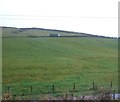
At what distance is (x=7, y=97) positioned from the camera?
14453 millimetres

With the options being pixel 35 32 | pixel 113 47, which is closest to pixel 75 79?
pixel 113 47

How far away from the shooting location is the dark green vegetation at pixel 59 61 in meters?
31.1

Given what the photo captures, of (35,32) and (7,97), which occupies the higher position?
(35,32)

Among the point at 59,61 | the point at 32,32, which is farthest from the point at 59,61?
the point at 32,32

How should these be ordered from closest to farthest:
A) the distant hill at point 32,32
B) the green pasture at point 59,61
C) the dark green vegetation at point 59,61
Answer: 1. the green pasture at point 59,61
2. the dark green vegetation at point 59,61
3. the distant hill at point 32,32

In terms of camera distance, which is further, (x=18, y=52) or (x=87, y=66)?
(x=18, y=52)

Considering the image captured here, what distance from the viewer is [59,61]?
39.5 meters

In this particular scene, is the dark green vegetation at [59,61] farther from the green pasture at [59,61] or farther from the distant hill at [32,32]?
the distant hill at [32,32]

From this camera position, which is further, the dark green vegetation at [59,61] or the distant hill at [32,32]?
the distant hill at [32,32]

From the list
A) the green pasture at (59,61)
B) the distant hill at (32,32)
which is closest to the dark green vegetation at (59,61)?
the green pasture at (59,61)

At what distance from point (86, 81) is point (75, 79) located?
1475 millimetres

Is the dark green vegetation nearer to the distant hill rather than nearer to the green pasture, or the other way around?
the green pasture

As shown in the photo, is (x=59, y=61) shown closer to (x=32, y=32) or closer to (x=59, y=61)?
(x=59, y=61)

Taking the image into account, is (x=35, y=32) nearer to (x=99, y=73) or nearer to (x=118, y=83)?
(x=99, y=73)
